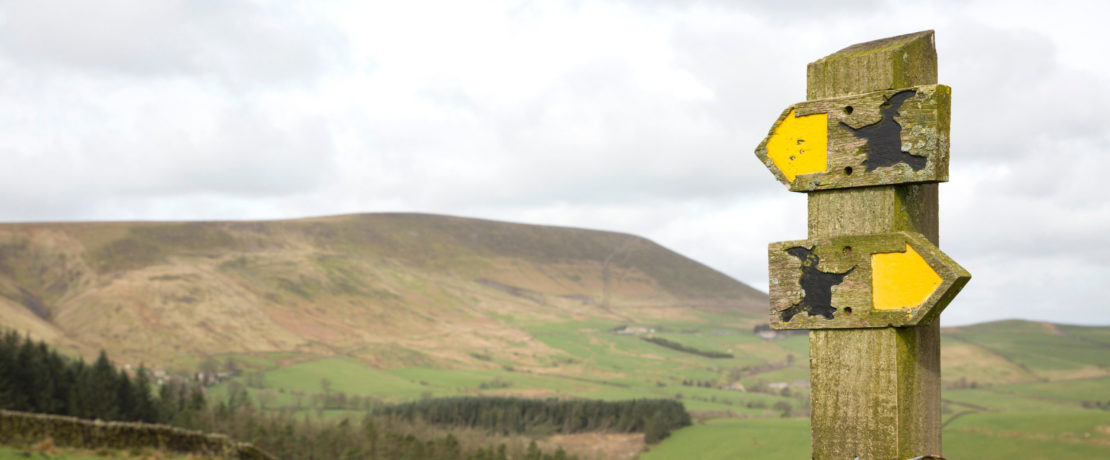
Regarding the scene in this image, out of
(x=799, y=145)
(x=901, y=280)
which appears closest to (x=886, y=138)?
(x=799, y=145)

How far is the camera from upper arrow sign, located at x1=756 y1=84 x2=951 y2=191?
3637 mm

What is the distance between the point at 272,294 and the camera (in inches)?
6107

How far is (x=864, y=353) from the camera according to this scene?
12.2ft

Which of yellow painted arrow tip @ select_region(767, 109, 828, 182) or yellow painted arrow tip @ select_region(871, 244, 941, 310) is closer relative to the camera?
yellow painted arrow tip @ select_region(871, 244, 941, 310)

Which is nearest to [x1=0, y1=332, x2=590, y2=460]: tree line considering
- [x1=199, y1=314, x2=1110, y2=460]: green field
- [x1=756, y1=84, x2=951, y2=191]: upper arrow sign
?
[x1=199, y1=314, x2=1110, y2=460]: green field

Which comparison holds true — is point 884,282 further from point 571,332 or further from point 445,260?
point 445,260

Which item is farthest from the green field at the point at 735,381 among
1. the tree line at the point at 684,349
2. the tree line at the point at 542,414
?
the tree line at the point at 542,414

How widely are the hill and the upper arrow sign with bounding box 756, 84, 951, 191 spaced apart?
132062 mm

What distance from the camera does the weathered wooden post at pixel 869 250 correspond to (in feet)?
11.9

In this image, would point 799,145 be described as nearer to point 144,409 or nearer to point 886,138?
point 886,138

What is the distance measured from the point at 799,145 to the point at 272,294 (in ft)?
525

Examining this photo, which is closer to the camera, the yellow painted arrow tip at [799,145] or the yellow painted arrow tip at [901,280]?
the yellow painted arrow tip at [901,280]

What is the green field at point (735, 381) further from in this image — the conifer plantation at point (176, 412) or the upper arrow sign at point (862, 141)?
the upper arrow sign at point (862, 141)

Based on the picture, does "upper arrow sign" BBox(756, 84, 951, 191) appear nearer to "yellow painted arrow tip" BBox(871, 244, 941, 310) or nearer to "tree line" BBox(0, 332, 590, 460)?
"yellow painted arrow tip" BBox(871, 244, 941, 310)
